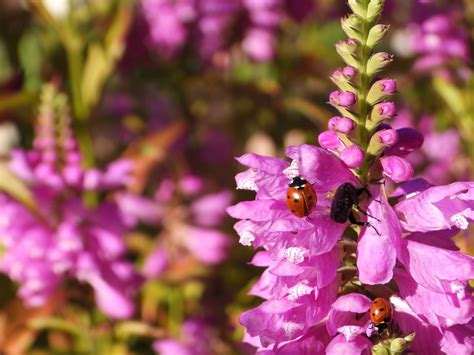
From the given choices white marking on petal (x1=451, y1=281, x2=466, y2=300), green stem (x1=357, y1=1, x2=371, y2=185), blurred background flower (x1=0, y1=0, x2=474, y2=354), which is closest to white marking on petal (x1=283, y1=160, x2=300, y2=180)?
green stem (x1=357, y1=1, x2=371, y2=185)

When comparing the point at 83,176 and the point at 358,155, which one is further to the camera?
the point at 83,176

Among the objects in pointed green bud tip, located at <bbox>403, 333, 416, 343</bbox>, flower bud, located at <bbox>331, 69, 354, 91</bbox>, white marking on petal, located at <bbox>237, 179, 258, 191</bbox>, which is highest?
flower bud, located at <bbox>331, 69, 354, 91</bbox>

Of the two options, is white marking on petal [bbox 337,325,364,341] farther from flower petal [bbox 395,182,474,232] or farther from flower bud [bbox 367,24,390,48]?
flower bud [bbox 367,24,390,48]

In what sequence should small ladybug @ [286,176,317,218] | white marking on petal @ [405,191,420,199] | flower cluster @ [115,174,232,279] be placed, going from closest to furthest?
small ladybug @ [286,176,317,218] < white marking on petal @ [405,191,420,199] < flower cluster @ [115,174,232,279]

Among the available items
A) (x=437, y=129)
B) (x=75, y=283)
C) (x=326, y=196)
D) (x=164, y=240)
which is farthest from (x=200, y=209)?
(x=326, y=196)

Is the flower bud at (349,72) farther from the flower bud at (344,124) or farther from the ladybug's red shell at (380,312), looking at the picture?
the ladybug's red shell at (380,312)

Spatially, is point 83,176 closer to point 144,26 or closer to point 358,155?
point 144,26

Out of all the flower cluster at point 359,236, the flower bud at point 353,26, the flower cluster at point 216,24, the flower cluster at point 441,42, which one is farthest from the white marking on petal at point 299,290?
the flower cluster at point 216,24
